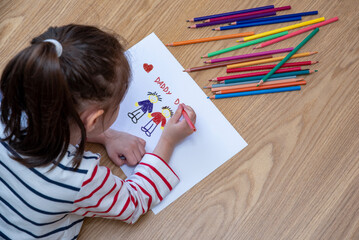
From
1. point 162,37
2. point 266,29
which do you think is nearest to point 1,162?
point 162,37

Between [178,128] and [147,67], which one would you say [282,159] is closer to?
[178,128]

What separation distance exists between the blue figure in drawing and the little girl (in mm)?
43

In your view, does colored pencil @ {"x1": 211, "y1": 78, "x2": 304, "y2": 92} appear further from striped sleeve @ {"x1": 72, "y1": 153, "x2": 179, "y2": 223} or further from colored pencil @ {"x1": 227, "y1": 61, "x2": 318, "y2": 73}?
striped sleeve @ {"x1": 72, "y1": 153, "x2": 179, "y2": 223}

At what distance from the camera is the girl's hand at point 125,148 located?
643mm

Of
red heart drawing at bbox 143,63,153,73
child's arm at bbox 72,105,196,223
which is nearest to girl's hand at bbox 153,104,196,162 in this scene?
child's arm at bbox 72,105,196,223

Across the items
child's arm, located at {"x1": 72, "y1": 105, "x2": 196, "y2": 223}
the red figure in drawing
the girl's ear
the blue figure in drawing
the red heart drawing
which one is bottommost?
child's arm, located at {"x1": 72, "y1": 105, "x2": 196, "y2": 223}

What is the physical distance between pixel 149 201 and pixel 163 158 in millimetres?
82

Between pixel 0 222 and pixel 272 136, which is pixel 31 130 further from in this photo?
pixel 272 136

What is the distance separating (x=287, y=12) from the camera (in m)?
0.71

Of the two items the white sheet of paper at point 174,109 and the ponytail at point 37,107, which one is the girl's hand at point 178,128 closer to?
the white sheet of paper at point 174,109

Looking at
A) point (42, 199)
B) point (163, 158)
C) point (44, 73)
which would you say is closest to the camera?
point (44, 73)

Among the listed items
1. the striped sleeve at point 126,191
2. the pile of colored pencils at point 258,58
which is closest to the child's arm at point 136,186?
the striped sleeve at point 126,191

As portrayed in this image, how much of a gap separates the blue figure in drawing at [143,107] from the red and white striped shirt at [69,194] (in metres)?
0.09

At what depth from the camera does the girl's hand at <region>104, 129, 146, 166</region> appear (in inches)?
25.3
